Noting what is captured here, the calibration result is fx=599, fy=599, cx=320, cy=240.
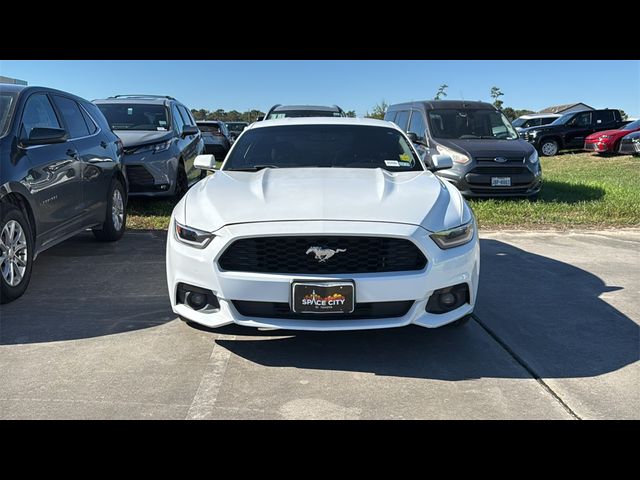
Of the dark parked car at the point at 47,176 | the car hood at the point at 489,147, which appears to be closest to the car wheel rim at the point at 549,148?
the car hood at the point at 489,147

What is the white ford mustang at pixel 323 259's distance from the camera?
3.42 metres

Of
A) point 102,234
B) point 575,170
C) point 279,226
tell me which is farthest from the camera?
point 575,170

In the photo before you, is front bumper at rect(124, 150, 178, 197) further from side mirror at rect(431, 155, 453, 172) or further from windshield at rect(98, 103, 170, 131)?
side mirror at rect(431, 155, 453, 172)

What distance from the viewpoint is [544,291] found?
527 centimetres

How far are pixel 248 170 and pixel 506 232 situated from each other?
4539mm

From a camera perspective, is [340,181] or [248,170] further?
[248,170]

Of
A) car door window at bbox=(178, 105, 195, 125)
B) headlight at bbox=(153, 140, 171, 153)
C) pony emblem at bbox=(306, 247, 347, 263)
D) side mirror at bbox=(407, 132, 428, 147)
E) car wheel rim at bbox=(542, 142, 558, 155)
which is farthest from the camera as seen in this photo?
car wheel rim at bbox=(542, 142, 558, 155)

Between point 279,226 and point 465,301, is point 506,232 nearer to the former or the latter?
point 465,301

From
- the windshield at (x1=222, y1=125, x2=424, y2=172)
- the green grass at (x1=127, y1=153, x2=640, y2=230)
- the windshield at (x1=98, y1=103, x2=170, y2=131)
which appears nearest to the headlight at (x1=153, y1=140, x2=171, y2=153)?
the windshield at (x1=98, y1=103, x2=170, y2=131)

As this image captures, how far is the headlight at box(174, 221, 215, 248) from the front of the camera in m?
3.61

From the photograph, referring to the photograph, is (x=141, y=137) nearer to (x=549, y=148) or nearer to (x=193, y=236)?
(x=193, y=236)

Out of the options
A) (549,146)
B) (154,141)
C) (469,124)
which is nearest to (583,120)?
(549,146)

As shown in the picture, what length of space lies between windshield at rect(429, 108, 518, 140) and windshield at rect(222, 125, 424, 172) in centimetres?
607

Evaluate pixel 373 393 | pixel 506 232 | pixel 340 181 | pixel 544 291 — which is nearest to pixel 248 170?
pixel 340 181
